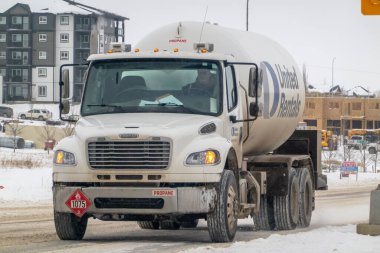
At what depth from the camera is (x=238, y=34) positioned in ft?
57.8

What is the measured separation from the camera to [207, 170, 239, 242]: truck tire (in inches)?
556

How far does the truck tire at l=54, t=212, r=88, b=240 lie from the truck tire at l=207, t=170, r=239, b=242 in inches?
72.4

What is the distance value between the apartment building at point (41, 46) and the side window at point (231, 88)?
133868 millimetres

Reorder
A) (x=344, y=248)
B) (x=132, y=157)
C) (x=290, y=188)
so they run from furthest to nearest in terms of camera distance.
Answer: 1. (x=290, y=188)
2. (x=132, y=157)
3. (x=344, y=248)

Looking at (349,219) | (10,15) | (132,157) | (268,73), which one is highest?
(10,15)

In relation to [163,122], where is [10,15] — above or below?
above

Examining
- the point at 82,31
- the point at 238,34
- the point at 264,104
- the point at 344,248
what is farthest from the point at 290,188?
the point at 82,31

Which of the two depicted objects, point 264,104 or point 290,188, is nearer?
point 264,104

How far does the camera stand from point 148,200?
1387cm

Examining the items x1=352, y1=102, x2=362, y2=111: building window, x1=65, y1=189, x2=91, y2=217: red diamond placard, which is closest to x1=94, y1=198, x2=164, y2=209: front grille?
x1=65, y1=189, x2=91, y2=217: red diamond placard

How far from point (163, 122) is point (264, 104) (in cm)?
411

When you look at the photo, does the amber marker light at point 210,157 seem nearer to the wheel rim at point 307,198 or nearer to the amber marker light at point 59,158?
the amber marker light at point 59,158

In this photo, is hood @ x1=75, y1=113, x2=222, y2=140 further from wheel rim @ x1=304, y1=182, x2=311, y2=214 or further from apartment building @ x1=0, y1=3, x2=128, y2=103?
apartment building @ x1=0, y1=3, x2=128, y2=103

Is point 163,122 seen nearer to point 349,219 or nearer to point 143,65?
point 143,65
